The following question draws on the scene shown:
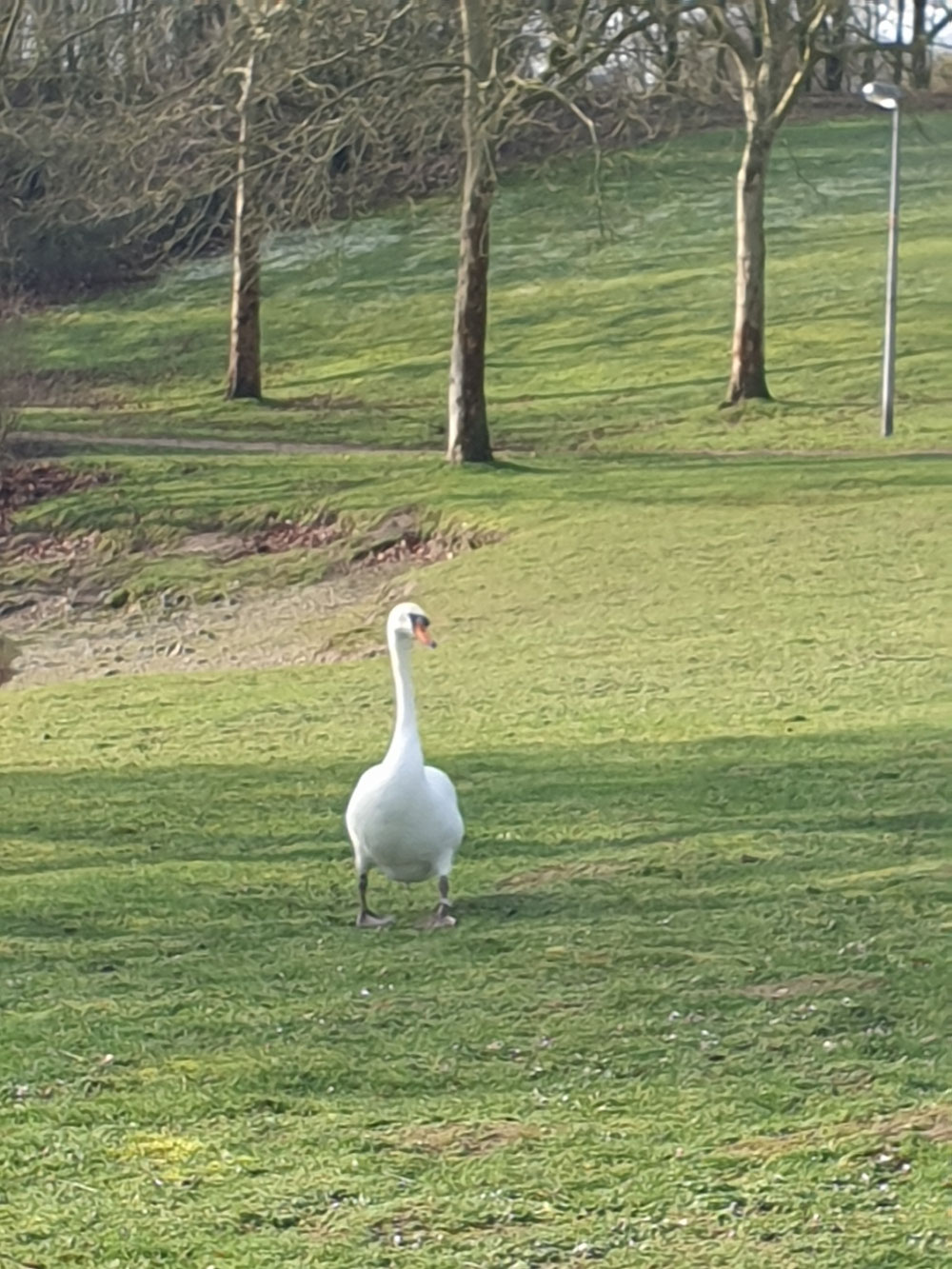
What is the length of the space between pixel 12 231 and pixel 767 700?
3812cm

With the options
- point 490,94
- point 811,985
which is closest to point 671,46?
point 490,94

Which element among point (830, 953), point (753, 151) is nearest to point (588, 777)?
point (830, 953)

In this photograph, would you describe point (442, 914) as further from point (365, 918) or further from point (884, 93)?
point (884, 93)

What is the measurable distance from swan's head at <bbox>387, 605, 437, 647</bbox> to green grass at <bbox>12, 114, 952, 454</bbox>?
61.2ft

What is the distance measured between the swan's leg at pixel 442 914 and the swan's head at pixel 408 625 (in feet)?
3.52

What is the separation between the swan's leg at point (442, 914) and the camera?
868 centimetres

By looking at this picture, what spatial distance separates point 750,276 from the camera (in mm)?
31250

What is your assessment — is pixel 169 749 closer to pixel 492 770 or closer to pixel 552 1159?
pixel 492 770

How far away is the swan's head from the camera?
8984mm

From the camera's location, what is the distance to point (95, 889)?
A: 9.95 metres

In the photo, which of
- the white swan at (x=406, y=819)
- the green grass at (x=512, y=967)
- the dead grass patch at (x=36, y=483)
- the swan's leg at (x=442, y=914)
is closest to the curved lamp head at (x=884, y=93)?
the dead grass patch at (x=36, y=483)

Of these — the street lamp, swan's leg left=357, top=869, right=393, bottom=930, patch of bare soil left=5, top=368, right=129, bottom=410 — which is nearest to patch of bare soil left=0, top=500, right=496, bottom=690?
the street lamp

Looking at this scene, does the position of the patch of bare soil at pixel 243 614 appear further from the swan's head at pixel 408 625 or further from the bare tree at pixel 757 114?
the swan's head at pixel 408 625

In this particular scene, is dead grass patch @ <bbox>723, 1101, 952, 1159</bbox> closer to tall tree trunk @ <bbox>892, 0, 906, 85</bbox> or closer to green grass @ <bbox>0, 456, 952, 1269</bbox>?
green grass @ <bbox>0, 456, 952, 1269</bbox>
